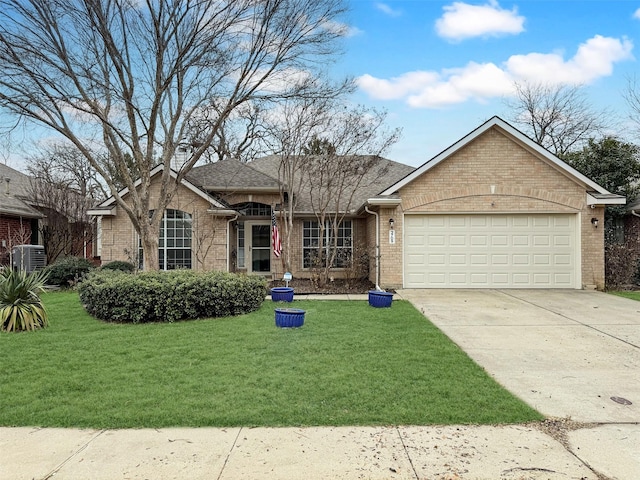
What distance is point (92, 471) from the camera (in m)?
3.32

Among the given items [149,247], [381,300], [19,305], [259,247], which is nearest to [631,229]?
[381,300]

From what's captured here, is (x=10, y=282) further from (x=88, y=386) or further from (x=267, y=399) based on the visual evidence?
(x=267, y=399)

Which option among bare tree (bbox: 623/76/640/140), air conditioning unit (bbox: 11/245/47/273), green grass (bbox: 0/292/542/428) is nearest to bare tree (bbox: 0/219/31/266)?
air conditioning unit (bbox: 11/245/47/273)

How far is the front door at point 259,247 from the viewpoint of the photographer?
17188mm

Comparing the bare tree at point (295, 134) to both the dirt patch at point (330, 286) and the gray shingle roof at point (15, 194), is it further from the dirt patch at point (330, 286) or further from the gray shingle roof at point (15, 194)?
the gray shingle roof at point (15, 194)

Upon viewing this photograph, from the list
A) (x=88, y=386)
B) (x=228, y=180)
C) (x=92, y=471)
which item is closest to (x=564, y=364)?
(x=92, y=471)

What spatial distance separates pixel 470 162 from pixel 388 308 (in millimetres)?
6203

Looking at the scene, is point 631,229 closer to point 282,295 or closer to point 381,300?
point 381,300

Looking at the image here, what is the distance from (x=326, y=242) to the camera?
51.8 feet

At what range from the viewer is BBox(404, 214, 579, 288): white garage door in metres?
13.5

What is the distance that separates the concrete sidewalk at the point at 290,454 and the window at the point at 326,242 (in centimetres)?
1155

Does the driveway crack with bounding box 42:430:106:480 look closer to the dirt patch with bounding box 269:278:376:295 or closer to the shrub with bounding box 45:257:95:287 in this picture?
the dirt patch with bounding box 269:278:376:295

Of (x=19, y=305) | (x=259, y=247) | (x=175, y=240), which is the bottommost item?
(x=19, y=305)

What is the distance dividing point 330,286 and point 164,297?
651 centimetres
